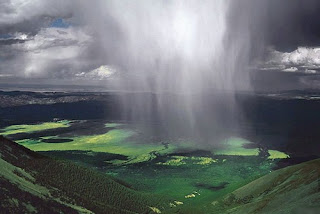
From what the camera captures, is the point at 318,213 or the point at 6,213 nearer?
the point at 318,213

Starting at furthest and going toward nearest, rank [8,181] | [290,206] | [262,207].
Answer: [8,181], [262,207], [290,206]

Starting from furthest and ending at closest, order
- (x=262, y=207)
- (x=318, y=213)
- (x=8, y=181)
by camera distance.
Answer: (x=8, y=181) → (x=262, y=207) → (x=318, y=213)

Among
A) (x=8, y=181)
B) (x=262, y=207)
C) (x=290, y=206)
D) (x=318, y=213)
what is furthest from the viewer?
(x=8, y=181)

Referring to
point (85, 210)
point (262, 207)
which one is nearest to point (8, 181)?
point (85, 210)

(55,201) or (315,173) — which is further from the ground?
(315,173)

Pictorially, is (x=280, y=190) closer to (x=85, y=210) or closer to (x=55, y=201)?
(x=85, y=210)

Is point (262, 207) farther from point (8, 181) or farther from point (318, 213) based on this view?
point (8, 181)

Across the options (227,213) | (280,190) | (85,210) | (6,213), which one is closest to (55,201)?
(85,210)

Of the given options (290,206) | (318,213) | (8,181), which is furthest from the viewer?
(8,181)

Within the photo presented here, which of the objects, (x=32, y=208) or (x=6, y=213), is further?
(x=32, y=208)
